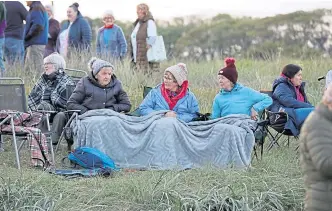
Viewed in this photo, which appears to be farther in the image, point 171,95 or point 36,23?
point 36,23

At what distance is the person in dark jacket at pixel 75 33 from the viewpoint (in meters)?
12.6

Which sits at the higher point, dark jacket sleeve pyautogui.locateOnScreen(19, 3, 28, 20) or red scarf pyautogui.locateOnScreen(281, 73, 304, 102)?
dark jacket sleeve pyautogui.locateOnScreen(19, 3, 28, 20)

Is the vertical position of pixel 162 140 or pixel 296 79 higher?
pixel 296 79

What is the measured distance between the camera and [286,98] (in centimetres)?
866

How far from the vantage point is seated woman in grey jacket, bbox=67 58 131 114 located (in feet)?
27.7

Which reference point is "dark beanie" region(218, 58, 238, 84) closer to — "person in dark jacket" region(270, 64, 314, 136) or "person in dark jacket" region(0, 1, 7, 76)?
"person in dark jacket" region(270, 64, 314, 136)

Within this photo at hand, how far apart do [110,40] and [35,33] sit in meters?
1.10

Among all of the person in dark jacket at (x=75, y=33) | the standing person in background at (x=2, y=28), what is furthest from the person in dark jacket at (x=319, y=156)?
the person in dark jacket at (x=75, y=33)

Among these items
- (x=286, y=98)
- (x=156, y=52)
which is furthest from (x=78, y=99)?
(x=156, y=52)

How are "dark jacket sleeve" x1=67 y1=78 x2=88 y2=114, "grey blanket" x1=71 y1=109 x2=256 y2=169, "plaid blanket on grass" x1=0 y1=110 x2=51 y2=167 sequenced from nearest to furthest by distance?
"plaid blanket on grass" x1=0 y1=110 x2=51 y2=167, "grey blanket" x1=71 y1=109 x2=256 y2=169, "dark jacket sleeve" x1=67 y1=78 x2=88 y2=114

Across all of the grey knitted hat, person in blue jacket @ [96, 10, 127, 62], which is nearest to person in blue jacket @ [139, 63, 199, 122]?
the grey knitted hat

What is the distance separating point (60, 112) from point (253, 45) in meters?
16.9

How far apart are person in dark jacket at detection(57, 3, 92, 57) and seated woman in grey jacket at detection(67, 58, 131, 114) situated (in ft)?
13.4

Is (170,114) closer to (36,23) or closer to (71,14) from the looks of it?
(36,23)
